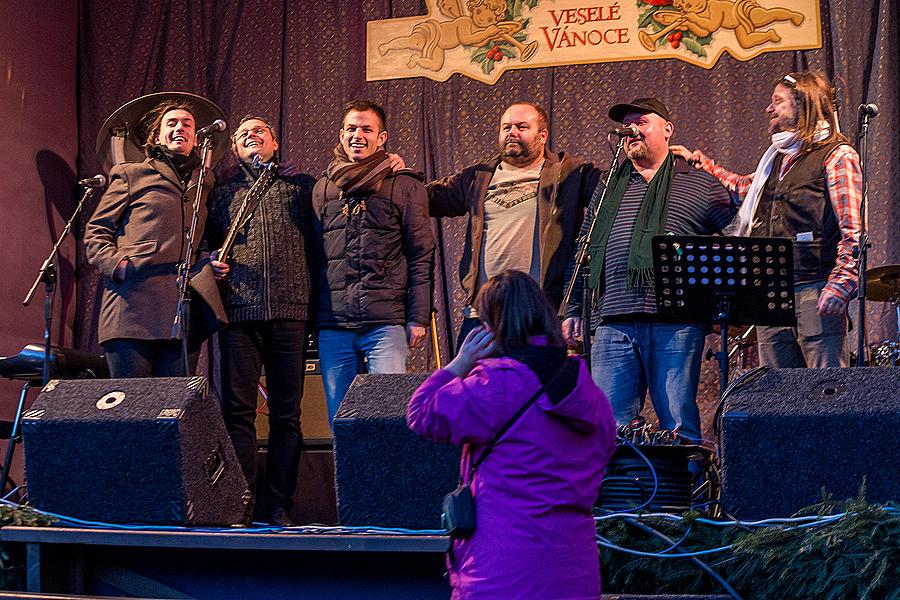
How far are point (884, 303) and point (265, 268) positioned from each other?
314 centimetres

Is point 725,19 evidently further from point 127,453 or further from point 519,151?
point 127,453

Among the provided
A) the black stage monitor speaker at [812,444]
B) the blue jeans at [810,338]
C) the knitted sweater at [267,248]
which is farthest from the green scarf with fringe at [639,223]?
the knitted sweater at [267,248]

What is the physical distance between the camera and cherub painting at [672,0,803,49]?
579 centimetres

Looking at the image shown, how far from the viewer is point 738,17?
5.85 meters

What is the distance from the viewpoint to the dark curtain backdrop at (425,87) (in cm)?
561

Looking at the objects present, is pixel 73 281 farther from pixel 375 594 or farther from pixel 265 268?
pixel 375 594

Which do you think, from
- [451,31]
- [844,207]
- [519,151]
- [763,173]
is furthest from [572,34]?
[844,207]

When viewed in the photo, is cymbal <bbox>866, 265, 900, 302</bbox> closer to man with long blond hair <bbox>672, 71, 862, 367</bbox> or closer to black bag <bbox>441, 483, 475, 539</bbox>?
man with long blond hair <bbox>672, 71, 862, 367</bbox>

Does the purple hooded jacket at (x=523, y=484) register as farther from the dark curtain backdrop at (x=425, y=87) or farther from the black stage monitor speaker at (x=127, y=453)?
the dark curtain backdrop at (x=425, y=87)

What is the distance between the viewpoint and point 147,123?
198 inches

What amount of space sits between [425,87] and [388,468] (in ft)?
11.1

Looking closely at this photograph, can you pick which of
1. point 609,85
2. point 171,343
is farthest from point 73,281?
point 609,85

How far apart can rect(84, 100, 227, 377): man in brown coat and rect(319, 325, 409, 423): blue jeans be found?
1.39ft

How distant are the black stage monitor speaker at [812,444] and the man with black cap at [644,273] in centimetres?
80
